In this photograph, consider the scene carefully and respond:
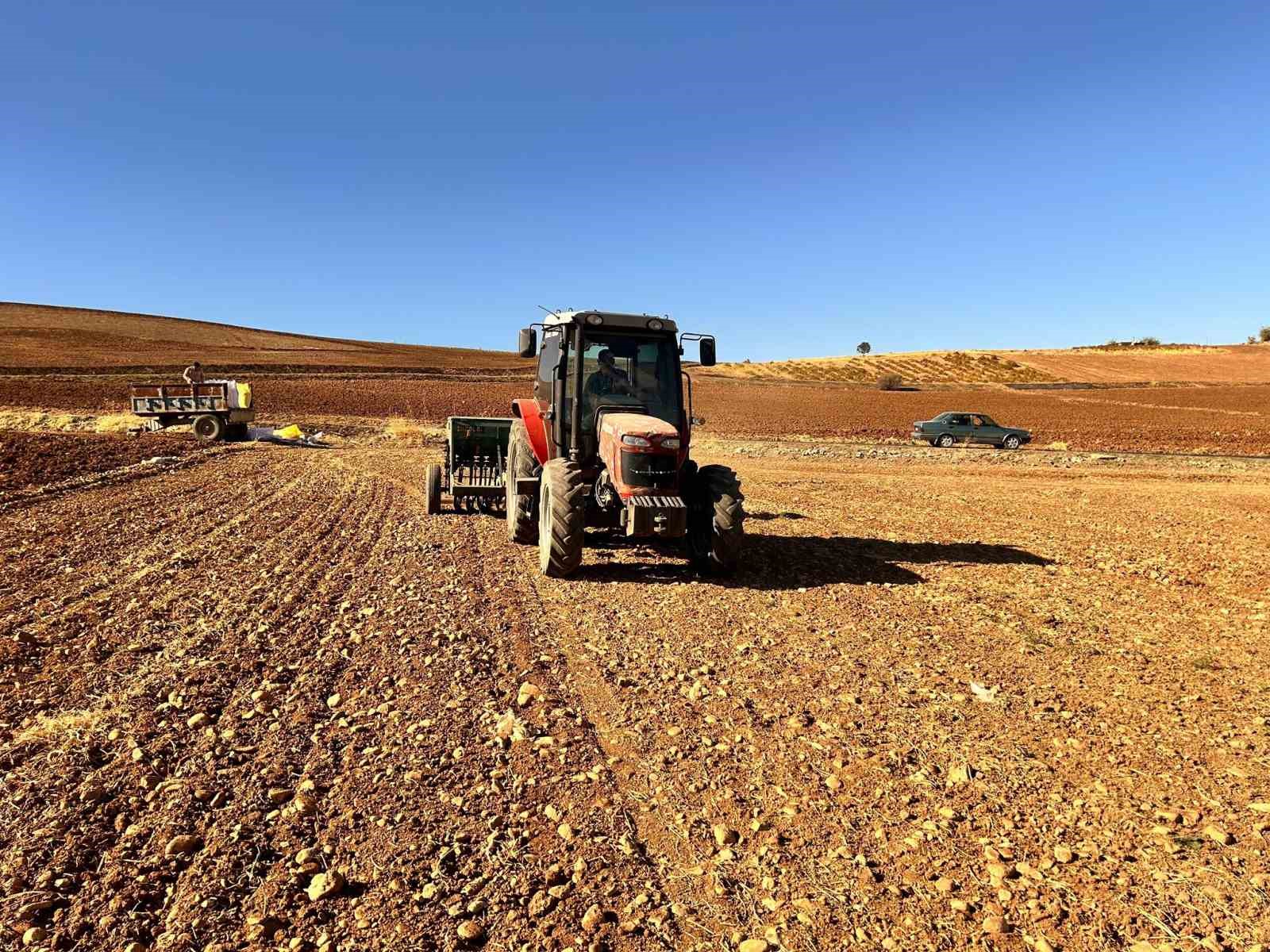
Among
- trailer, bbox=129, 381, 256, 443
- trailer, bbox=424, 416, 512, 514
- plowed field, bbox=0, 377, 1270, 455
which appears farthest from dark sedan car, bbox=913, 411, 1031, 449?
trailer, bbox=129, 381, 256, 443

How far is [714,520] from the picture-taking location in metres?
7.29

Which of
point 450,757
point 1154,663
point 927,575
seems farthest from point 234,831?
point 927,575

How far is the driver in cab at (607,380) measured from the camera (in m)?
7.97

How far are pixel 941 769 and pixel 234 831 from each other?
3.40 m

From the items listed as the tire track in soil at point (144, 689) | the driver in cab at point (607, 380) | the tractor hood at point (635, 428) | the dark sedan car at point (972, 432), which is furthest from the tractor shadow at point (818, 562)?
the dark sedan car at point (972, 432)

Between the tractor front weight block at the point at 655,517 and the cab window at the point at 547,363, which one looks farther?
the cab window at the point at 547,363

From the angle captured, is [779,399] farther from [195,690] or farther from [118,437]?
[195,690]

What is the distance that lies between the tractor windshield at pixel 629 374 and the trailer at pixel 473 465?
3.17m

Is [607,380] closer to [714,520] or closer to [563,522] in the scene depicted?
[563,522]

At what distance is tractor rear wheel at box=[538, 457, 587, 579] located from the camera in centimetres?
709

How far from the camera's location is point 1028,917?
108 inches

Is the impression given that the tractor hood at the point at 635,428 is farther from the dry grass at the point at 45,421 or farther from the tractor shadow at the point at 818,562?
the dry grass at the point at 45,421

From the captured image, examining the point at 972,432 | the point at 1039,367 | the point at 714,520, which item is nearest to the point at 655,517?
the point at 714,520

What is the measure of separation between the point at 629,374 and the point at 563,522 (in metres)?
1.96
